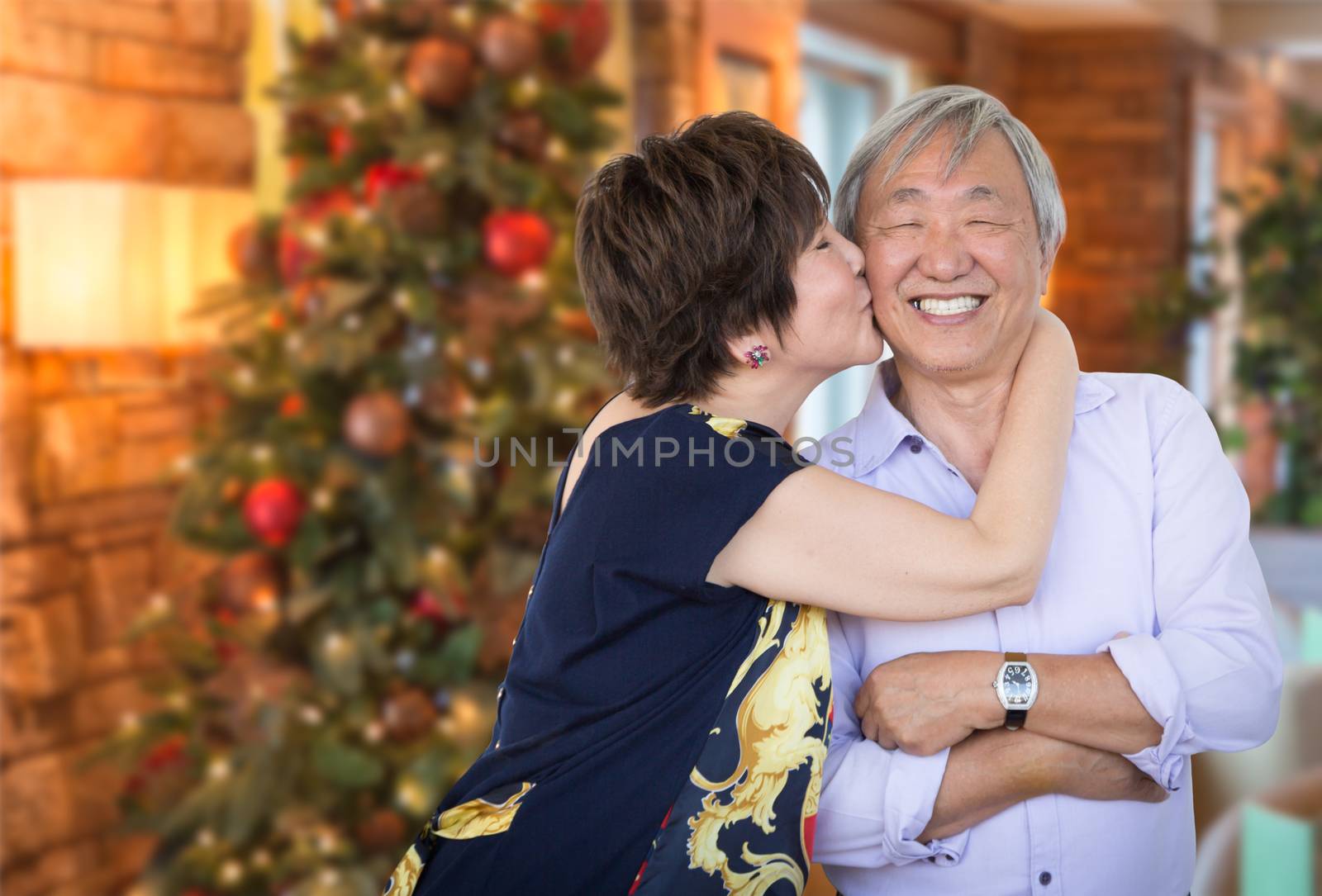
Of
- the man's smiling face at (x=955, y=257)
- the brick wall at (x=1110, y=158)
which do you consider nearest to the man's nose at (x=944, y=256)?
the man's smiling face at (x=955, y=257)

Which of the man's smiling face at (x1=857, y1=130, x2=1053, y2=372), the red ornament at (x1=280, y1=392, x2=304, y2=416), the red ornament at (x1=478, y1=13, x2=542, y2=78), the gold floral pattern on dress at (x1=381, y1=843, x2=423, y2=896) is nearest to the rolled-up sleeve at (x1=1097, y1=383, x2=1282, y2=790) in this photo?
the man's smiling face at (x1=857, y1=130, x2=1053, y2=372)

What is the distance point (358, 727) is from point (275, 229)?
100 centimetres

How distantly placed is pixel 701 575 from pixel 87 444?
2127 millimetres

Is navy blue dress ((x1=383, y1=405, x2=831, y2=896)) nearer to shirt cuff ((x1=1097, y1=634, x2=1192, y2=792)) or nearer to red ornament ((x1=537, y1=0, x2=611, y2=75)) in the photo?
shirt cuff ((x1=1097, y1=634, x2=1192, y2=792))

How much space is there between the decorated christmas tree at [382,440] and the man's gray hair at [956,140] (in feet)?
3.38

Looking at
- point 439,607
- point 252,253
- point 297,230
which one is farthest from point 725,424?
point 252,253

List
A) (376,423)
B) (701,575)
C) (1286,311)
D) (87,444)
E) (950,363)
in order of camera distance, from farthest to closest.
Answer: (1286,311) → (87,444) → (376,423) → (950,363) → (701,575)

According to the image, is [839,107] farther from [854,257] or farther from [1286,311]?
[854,257]

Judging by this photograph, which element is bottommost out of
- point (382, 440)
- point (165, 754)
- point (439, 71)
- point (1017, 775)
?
point (165, 754)

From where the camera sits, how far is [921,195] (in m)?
1.39

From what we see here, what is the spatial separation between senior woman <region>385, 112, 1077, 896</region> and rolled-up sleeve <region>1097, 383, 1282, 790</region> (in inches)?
5.6

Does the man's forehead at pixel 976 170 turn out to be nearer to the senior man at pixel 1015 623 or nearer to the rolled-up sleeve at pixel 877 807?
the senior man at pixel 1015 623

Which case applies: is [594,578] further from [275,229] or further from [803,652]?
[275,229]

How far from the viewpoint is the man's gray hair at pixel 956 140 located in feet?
4.55
